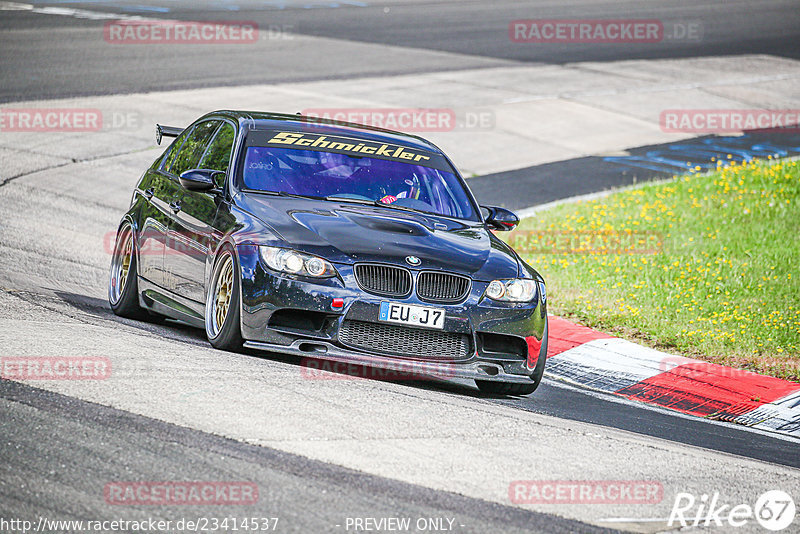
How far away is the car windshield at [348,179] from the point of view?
839 centimetres

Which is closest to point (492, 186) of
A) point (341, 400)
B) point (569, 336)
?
point (569, 336)

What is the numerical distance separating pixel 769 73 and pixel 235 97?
13.3m

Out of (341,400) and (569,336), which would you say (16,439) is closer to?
(341,400)

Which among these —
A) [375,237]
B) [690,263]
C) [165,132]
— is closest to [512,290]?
[375,237]

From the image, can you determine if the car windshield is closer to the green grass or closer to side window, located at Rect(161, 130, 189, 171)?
side window, located at Rect(161, 130, 189, 171)

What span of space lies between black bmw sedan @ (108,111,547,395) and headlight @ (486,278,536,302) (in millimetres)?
10

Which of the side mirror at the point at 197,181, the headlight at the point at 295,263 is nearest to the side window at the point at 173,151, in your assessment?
the side mirror at the point at 197,181

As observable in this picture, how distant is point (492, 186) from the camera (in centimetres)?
1708

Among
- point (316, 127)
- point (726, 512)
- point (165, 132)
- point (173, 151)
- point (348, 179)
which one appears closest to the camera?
point (726, 512)

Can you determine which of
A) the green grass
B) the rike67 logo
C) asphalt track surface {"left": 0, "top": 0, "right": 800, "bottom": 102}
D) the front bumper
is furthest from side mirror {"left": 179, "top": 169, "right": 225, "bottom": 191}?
asphalt track surface {"left": 0, "top": 0, "right": 800, "bottom": 102}

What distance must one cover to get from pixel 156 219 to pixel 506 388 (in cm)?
294

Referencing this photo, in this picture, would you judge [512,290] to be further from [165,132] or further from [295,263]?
[165,132]

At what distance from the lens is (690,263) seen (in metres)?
12.9

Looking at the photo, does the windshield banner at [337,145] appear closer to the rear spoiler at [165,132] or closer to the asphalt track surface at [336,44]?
the rear spoiler at [165,132]
